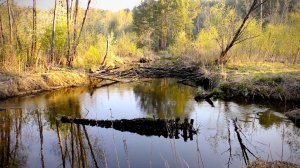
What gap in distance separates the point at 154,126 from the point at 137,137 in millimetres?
694

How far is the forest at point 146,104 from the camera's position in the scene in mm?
8297

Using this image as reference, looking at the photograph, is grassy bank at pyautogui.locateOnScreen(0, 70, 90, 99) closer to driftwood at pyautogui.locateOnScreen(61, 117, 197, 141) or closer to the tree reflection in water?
the tree reflection in water

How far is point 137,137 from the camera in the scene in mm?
9539

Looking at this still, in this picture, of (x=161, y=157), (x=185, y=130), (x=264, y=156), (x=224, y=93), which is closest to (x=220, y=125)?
(x=185, y=130)

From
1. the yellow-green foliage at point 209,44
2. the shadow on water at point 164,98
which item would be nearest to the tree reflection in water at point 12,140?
the shadow on water at point 164,98

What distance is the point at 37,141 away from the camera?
9.27 m

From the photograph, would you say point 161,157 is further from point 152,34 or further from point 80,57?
point 152,34

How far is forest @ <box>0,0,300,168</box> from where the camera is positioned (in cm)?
830

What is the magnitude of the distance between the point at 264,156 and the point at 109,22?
8262 cm

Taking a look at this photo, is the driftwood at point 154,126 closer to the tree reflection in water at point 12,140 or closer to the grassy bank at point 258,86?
the tree reflection in water at point 12,140

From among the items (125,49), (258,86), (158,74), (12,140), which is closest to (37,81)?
(12,140)

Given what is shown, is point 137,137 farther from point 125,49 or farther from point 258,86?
point 125,49

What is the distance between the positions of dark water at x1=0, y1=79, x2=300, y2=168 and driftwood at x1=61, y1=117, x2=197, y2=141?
25 centimetres

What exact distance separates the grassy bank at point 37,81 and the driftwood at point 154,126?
253 inches
